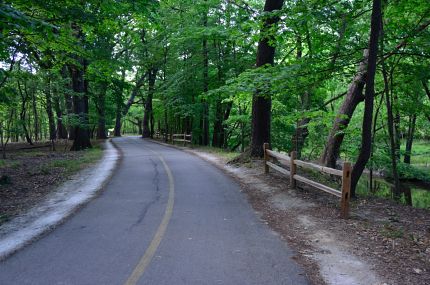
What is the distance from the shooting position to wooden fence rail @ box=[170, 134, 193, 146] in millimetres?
29266

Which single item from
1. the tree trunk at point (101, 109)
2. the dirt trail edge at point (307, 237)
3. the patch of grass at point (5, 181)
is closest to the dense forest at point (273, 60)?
the tree trunk at point (101, 109)

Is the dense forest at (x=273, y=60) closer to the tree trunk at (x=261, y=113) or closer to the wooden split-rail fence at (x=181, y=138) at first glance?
the tree trunk at (x=261, y=113)

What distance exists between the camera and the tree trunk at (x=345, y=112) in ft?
41.3

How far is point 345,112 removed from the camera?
13562mm

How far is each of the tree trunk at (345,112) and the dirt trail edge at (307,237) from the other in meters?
3.39

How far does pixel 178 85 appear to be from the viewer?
27203 mm

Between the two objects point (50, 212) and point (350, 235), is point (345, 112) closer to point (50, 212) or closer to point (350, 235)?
point (350, 235)

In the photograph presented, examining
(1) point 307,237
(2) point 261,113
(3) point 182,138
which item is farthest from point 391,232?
(3) point 182,138

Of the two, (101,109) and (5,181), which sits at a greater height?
(101,109)

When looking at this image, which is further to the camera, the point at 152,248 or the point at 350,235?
the point at 350,235

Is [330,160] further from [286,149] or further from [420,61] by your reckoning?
[286,149]

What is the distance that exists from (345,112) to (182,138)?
2083 centimetres

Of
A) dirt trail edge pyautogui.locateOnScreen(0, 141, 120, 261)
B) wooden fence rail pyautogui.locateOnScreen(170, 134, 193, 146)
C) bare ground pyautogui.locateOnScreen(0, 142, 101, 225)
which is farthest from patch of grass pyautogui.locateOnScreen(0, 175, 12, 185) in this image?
wooden fence rail pyautogui.locateOnScreen(170, 134, 193, 146)

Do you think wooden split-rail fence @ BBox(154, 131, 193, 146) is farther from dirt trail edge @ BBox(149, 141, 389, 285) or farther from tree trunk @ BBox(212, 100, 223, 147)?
dirt trail edge @ BBox(149, 141, 389, 285)
